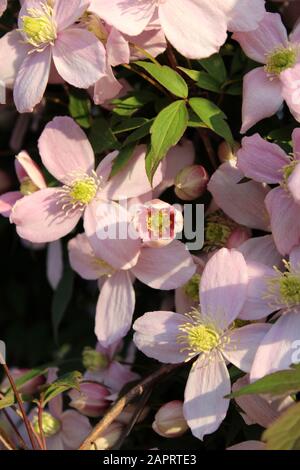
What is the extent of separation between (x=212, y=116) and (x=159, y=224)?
13cm

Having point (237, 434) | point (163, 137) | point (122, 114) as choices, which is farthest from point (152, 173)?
point (237, 434)

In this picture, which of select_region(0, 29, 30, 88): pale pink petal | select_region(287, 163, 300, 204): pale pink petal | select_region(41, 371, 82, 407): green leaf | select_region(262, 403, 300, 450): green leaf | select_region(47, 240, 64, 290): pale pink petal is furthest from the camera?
select_region(47, 240, 64, 290): pale pink petal

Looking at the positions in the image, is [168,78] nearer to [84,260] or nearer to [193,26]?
[193,26]

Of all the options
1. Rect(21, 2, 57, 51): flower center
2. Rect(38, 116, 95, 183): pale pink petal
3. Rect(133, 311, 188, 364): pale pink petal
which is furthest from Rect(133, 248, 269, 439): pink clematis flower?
Rect(21, 2, 57, 51): flower center

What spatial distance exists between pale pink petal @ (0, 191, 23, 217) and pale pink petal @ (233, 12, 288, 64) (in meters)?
0.32

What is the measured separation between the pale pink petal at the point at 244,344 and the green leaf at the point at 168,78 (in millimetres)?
265

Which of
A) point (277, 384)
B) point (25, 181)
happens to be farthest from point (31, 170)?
point (277, 384)

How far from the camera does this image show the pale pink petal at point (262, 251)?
38.0 inches

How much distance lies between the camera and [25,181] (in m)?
1.08

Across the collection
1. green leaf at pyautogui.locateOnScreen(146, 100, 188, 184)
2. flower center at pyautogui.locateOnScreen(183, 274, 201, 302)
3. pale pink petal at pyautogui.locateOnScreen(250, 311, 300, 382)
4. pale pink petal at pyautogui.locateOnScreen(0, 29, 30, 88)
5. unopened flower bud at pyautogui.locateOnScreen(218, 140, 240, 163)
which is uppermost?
pale pink petal at pyautogui.locateOnScreen(0, 29, 30, 88)

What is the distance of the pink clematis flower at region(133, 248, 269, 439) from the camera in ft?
2.97

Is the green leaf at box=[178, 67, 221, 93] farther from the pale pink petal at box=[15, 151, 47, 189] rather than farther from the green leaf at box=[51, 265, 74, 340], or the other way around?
the green leaf at box=[51, 265, 74, 340]

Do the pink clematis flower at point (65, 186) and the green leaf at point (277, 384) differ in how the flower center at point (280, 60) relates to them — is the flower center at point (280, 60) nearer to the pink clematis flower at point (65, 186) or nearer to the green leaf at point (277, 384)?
the pink clematis flower at point (65, 186)

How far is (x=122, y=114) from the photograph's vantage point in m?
1.04
